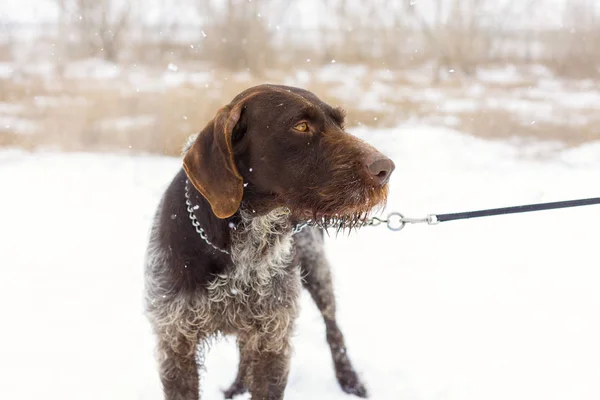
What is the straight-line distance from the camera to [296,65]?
34.2ft

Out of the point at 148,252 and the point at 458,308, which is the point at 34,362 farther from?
the point at 458,308

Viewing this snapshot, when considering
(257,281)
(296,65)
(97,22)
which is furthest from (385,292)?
(97,22)

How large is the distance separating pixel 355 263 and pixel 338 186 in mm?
4015

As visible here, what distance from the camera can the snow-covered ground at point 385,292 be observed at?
12.2 feet

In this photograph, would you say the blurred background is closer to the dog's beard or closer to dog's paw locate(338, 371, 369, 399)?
dog's paw locate(338, 371, 369, 399)

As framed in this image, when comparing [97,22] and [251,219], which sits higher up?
[97,22]

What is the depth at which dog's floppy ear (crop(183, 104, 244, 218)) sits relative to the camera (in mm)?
Result: 2254

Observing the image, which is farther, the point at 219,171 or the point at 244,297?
→ the point at 244,297

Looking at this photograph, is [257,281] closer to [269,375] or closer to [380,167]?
[269,375]

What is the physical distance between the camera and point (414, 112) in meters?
10.8

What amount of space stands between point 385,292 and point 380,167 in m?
3.40

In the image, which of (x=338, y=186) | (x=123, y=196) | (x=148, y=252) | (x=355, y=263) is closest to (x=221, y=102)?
(x=123, y=196)

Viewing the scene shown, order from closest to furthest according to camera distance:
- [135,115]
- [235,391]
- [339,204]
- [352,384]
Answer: [339,204], [235,391], [352,384], [135,115]

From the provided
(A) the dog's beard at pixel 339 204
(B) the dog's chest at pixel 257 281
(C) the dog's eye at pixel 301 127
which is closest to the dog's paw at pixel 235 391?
(B) the dog's chest at pixel 257 281
